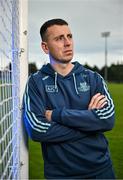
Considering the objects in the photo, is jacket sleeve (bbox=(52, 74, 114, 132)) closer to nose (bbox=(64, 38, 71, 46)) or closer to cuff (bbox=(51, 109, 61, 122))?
cuff (bbox=(51, 109, 61, 122))

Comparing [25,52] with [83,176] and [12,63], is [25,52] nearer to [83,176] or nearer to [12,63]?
[12,63]

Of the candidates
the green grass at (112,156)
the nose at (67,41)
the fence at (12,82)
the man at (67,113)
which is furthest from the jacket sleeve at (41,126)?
the green grass at (112,156)

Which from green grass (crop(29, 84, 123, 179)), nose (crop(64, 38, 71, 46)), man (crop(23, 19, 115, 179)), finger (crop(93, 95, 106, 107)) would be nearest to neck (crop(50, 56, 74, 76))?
man (crop(23, 19, 115, 179))

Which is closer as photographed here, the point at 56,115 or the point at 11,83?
the point at 56,115

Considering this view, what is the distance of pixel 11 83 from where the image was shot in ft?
8.11

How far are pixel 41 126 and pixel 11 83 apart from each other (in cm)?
40

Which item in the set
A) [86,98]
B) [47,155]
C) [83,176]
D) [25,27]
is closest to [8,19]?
[25,27]

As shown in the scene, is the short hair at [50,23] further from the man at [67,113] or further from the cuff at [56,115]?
the cuff at [56,115]

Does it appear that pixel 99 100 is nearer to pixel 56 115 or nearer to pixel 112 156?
pixel 56 115

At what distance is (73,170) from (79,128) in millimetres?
211

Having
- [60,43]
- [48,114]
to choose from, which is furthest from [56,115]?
[60,43]

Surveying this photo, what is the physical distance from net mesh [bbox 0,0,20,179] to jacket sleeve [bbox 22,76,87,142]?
144 mm

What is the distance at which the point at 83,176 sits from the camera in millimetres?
2203

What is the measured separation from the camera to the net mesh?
2.34 metres
